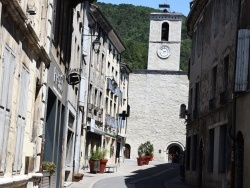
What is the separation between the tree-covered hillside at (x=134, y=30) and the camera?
89.4 meters

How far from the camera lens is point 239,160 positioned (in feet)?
59.2

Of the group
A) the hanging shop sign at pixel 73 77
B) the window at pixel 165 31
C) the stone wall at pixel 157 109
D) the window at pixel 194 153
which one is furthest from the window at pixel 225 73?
the window at pixel 165 31

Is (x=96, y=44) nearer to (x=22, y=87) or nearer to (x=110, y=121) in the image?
(x=110, y=121)

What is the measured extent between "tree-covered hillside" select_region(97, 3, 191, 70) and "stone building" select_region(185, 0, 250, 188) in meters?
56.8

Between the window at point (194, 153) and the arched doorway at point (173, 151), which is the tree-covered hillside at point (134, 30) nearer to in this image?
the arched doorway at point (173, 151)

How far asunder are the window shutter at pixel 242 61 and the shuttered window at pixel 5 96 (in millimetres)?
9712

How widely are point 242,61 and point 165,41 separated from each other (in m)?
46.1

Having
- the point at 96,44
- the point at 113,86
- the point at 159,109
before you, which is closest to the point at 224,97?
the point at 96,44

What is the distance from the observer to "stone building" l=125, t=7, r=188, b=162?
5966cm

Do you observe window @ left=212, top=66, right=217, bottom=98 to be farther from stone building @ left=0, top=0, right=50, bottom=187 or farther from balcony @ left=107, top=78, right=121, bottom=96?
balcony @ left=107, top=78, right=121, bottom=96

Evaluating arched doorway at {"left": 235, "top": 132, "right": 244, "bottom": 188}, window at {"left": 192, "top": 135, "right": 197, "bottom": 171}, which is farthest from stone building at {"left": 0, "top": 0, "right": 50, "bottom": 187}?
window at {"left": 192, "top": 135, "right": 197, "bottom": 171}

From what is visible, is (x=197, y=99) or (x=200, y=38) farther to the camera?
(x=200, y=38)

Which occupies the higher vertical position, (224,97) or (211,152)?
(224,97)

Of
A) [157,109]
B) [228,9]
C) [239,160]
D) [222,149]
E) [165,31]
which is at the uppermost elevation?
[165,31]
